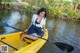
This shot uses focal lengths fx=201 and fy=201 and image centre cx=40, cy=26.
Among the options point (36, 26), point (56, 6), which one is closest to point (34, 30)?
point (36, 26)

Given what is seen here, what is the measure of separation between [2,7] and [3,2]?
62 cm

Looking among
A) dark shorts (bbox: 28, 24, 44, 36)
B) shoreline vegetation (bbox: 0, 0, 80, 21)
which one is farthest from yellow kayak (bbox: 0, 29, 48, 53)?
shoreline vegetation (bbox: 0, 0, 80, 21)

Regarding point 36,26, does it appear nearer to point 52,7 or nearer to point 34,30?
point 34,30

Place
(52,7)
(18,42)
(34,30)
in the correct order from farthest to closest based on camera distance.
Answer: (52,7) < (34,30) < (18,42)

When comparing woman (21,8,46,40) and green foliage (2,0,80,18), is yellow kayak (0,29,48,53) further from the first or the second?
green foliage (2,0,80,18)

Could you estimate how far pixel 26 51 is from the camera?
594 centimetres

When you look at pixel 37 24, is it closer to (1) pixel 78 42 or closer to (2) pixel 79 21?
(1) pixel 78 42

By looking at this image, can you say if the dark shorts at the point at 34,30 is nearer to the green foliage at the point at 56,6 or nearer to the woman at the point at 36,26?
the woman at the point at 36,26

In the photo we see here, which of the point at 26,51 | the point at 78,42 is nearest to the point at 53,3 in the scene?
the point at 78,42

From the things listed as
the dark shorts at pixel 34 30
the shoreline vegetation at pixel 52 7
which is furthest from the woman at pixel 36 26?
the shoreline vegetation at pixel 52 7

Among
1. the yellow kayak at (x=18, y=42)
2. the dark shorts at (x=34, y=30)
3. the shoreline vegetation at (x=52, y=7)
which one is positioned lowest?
the shoreline vegetation at (x=52, y=7)

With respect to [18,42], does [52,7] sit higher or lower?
lower

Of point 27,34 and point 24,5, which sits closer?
point 27,34

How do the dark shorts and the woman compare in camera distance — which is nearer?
the woman
